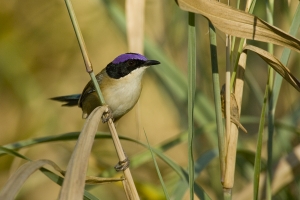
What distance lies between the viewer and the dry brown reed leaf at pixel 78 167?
1078 millimetres

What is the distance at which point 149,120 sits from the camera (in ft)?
14.0

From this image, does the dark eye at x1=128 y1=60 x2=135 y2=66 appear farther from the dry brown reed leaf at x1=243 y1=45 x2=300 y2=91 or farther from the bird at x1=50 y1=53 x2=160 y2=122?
the dry brown reed leaf at x1=243 y1=45 x2=300 y2=91

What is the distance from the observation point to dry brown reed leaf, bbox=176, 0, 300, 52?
137 cm

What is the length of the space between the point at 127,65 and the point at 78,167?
1.48m

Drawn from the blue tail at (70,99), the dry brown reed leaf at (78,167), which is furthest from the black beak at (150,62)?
the dry brown reed leaf at (78,167)

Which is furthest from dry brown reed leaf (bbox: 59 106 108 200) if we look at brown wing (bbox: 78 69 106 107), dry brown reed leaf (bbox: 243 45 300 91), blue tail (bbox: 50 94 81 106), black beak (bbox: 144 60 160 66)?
blue tail (bbox: 50 94 81 106)

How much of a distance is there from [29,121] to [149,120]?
107 centimetres

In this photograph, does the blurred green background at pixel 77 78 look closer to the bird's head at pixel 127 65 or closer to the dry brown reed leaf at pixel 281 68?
the bird's head at pixel 127 65

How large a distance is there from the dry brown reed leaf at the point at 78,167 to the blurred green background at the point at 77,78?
158cm

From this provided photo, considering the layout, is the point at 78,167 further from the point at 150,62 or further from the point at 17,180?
the point at 150,62

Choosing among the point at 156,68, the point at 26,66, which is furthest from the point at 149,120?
the point at 156,68

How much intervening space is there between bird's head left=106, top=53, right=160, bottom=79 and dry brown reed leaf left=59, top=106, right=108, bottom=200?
1121mm

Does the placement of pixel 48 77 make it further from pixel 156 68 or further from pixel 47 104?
pixel 156 68

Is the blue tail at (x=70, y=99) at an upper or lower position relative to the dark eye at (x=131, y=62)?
lower
